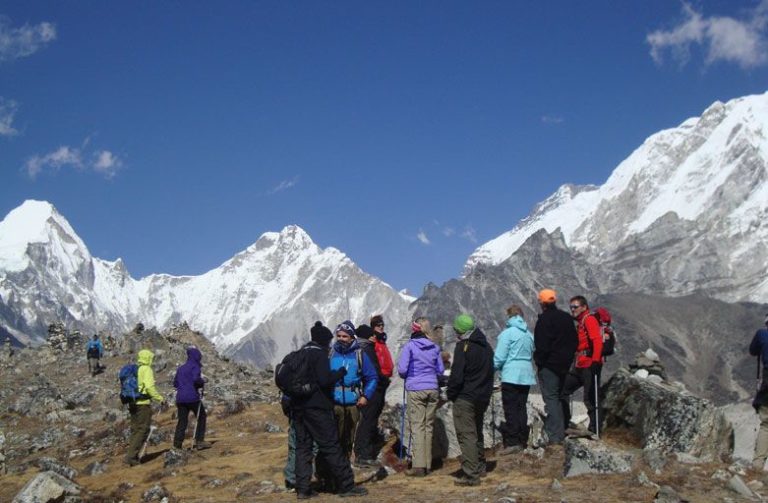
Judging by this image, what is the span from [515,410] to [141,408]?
9.53 metres

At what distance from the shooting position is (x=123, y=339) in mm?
49375

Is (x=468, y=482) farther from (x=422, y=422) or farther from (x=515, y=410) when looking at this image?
(x=515, y=410)

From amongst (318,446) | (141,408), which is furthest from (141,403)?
(318,446)

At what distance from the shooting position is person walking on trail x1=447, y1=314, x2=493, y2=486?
46.6ft

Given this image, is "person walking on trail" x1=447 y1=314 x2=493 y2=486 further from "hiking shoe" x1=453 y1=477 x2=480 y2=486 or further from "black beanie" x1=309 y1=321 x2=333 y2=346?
"black beanie" x1=309 y1=321 x2=333 y2=346

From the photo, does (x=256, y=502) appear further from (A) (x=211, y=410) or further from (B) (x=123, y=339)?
(B) (x=123, y=339)

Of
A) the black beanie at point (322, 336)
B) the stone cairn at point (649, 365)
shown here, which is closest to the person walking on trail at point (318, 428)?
the black beanie at point (322, 336)

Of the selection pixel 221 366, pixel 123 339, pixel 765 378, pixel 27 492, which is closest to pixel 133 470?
pixel 27 492

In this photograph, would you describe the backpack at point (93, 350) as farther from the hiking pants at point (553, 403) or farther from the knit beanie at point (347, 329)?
the hiking pants at point (553, 403)

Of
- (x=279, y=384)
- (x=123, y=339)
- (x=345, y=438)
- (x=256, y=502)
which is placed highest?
(x=123, y=339)

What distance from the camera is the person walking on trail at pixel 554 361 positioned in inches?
602

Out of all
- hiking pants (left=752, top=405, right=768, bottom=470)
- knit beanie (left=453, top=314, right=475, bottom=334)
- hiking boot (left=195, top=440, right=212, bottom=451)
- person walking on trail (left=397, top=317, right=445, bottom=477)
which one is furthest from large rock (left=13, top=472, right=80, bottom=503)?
hiking pants (left=752, top=405, right=768, bottom=470)

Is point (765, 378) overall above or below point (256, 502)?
above

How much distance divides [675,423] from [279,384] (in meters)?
7.61
